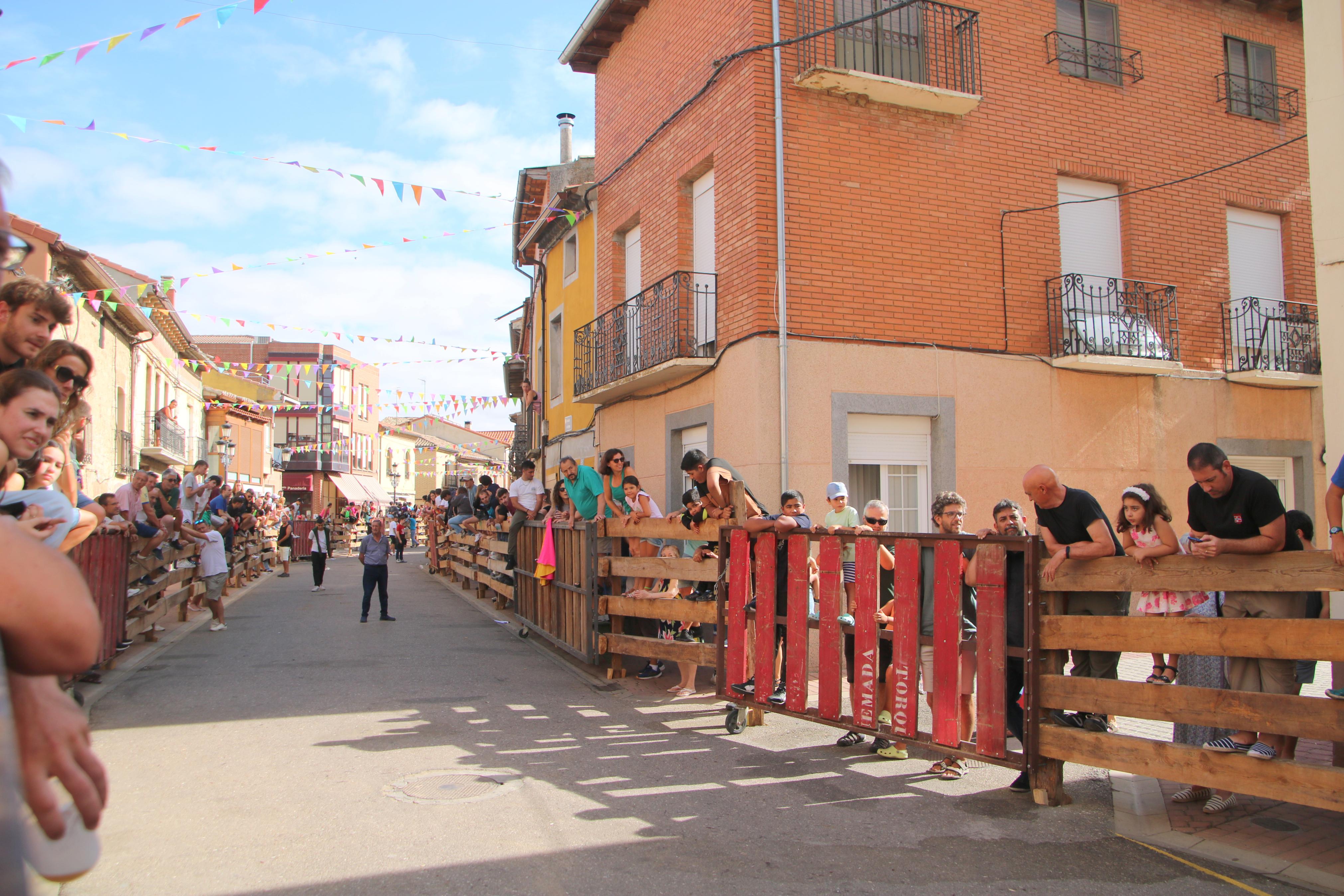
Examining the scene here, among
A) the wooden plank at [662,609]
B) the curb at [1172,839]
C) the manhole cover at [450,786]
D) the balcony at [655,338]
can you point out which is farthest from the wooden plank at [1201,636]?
the balcony at [655,338]

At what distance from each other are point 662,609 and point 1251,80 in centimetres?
1244

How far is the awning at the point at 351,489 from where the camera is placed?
54.8 metres

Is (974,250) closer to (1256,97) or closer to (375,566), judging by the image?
(1256,97)

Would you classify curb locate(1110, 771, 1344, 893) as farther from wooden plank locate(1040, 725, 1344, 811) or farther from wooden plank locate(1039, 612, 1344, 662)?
wooden plank locate(1039, 612, 1344, 662)

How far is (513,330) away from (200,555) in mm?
16837

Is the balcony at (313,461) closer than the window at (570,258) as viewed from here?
No

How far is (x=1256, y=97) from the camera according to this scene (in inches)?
548

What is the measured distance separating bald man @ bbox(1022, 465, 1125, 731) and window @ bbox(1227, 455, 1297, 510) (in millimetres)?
9642

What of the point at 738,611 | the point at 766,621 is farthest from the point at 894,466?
the point at 766,621

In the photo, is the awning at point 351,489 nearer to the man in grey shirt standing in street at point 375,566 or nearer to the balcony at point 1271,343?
the man in grey shirt standing in street at point 375,566

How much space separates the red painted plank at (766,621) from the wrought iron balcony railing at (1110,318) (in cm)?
702

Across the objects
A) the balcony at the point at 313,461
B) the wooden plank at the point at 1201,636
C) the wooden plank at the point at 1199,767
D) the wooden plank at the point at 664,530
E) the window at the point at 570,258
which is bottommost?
the wooden plank at the point at 1199,767

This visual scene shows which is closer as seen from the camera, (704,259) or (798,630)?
(798,630)

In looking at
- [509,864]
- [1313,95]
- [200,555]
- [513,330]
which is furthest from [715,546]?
[513,330]
